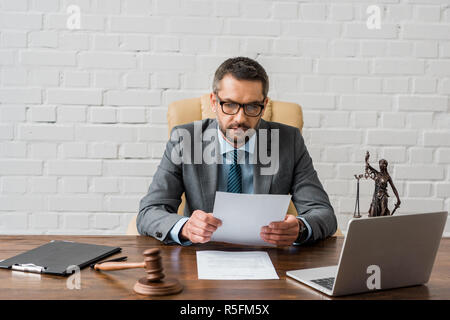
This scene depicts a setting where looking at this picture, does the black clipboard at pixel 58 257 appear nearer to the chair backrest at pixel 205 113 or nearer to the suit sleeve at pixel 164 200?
the suit sleeve at pixel 164 200

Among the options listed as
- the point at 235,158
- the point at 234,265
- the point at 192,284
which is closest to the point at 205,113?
the point at 235,158

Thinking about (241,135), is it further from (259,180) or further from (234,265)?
(234,265)

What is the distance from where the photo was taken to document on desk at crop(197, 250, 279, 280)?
1.11m

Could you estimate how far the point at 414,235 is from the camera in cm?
100

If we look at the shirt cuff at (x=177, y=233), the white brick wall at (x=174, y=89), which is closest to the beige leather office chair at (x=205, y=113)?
the white brick wall at (x=174, y=89)

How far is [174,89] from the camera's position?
249 cm

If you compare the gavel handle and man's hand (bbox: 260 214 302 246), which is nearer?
the gavel handle

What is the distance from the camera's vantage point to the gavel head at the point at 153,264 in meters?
0.98

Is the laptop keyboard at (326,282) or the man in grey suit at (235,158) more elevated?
the man in grey suit at (235,158)

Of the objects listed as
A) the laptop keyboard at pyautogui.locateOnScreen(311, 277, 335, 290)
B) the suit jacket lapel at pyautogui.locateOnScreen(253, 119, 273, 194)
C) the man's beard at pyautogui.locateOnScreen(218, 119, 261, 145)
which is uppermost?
the man's beard at pyautogui.locateOnScreen(218, 119, 261, 145)

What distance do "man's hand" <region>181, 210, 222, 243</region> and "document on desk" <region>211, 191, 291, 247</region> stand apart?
2 centimetres

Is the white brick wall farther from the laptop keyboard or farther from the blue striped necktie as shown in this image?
the laptop keyboard

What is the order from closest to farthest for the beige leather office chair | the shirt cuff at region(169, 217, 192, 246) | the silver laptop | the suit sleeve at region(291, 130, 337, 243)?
the silver laptop < the shirt cuff at region(169, 217, 192, 246) < the suit sleeve at region(291, 130, 337, 243) < the beige leather office chair

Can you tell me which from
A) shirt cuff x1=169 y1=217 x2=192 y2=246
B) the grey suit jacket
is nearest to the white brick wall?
the grey suit jacket
